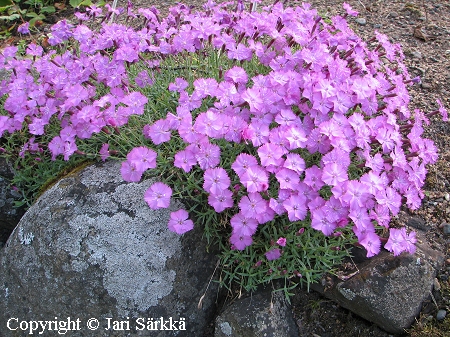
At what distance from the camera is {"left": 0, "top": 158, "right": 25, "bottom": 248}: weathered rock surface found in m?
2.80

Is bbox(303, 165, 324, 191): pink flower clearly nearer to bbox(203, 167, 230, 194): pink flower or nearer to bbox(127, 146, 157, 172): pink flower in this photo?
bbox(203, 167, 230, 194): pink flower

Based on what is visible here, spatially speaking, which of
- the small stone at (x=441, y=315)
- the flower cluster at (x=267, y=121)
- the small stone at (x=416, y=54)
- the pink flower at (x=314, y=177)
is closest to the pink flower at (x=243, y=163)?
the flower cluster at (x=267, y=121)

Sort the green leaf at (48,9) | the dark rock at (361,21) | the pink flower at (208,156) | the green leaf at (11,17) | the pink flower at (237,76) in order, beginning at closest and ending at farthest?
the pink flower at (208,156)
the pink flower at (237,76)
the dark rock at (361,21)
the green leaf at (11,17)
the green leaf at (48,9)

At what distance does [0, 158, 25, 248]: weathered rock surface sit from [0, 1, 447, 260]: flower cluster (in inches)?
13.5

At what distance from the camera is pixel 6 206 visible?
2801 millimetres

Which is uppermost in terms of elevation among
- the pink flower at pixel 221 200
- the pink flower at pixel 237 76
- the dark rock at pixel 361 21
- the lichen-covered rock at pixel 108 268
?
the pink flower at pixel 237 76

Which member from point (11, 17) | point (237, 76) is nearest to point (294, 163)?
point (237, 76)

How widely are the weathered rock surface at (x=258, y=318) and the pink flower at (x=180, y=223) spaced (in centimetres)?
43

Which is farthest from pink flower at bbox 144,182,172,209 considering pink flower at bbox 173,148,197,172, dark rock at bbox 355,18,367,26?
dark rock at bbox 355,18,367,26

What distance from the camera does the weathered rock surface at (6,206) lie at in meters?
2.80

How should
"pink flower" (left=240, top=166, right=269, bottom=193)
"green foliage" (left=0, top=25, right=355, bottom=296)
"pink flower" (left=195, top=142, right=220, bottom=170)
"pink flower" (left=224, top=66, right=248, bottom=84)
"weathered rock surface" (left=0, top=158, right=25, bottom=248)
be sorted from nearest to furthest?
"pink flower" (left=240, top=166, right=269, bottom=193) < "pink flower" (left=195, top=142, right=220, bottom=170) < "green foliage" (left=0, top=25, right=355, bottom=296) < "pink flower" (left=224, top=66, right=248, bottom=84) < "weathered rock surface" (left=0, top=158, right=25, bottom=248)

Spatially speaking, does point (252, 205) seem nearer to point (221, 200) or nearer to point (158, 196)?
point (221, 200)

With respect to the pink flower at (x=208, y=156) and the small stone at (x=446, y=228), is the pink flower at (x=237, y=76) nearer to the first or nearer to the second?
the pink flower at (x=208, y=156)

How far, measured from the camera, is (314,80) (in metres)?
2.23
